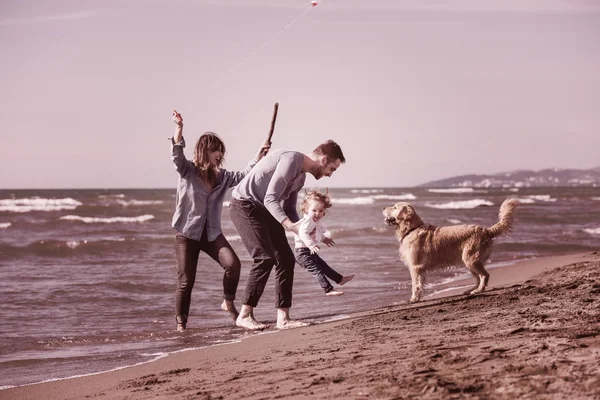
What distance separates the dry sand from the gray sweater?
3.66 feet

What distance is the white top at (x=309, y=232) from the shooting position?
636cm

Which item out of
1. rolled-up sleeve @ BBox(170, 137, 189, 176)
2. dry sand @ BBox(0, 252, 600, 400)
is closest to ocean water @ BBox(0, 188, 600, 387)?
dry sand @ BBox(0, 252, 600, 400)

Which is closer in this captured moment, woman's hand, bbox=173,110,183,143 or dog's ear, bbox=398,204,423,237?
woman's hand, bbox=173,110,183,143

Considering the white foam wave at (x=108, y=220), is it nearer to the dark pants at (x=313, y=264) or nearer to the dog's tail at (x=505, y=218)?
the dog's tail at (x=505, y=218)

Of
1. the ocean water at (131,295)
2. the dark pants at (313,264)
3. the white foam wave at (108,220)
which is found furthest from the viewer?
the white foam wave at (108,220)

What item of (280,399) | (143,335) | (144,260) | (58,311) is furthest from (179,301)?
(144,260)

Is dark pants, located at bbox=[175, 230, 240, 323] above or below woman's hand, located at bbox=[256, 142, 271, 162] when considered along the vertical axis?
below

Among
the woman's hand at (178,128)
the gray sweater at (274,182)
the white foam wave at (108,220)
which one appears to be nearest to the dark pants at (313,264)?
the gray sweater at (274,182)

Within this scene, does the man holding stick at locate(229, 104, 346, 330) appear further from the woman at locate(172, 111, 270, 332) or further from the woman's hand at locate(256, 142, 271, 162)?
the woman's hand at locate(256, 142, 271, 162)

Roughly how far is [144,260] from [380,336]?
9900 mm

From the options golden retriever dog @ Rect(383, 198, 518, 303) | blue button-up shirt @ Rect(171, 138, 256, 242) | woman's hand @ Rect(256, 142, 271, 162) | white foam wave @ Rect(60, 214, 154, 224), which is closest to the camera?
blue button-up shirt @ Rect(171, 138, 256, 242)

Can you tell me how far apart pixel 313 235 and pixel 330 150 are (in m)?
0.88

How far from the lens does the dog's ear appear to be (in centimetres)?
857

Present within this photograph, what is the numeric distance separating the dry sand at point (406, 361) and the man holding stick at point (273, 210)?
469 millimetres
